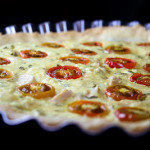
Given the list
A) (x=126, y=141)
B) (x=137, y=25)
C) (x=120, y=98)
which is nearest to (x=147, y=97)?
(x=120, y=98)

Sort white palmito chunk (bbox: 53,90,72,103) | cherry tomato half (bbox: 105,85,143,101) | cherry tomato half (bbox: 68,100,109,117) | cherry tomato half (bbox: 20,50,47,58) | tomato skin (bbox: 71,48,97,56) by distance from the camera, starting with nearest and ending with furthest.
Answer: cherry tomato half (bbox: 68,100,109,117) → white palmito chunk (bbox: 53,90,72,103) → cherry tomato half (bbox: 105,85,143,101) → cherry tomato half (bbox: 20,50,47,58) → tomato skin (bbox: 71,48,97,56)

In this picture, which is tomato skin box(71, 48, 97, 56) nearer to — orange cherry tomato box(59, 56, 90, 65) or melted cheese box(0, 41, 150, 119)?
melted cheese box(0, 41, 150, 119)

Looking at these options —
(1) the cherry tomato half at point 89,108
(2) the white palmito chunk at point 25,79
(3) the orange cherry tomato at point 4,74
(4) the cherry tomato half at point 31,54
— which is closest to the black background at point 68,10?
(4) the cherry tomato half at point 31,54

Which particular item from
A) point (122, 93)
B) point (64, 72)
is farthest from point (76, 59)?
point (122, 93)

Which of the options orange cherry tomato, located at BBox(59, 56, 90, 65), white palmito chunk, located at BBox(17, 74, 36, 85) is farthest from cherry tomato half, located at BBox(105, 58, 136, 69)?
white palmito chunk, located at BBox(17, 74, 36, 85)

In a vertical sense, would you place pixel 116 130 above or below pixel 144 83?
above

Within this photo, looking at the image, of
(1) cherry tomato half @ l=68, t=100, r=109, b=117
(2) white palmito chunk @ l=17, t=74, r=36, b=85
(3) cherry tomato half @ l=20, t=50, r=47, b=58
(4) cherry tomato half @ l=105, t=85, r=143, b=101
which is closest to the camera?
(1) cherry tomato half @ l=68, t=100, r=109, b=117

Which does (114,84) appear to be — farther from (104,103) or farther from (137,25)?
(137,25)

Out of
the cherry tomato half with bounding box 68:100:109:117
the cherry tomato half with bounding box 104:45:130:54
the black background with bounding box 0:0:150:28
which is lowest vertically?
the black background with bounding box 0:0:150:28
